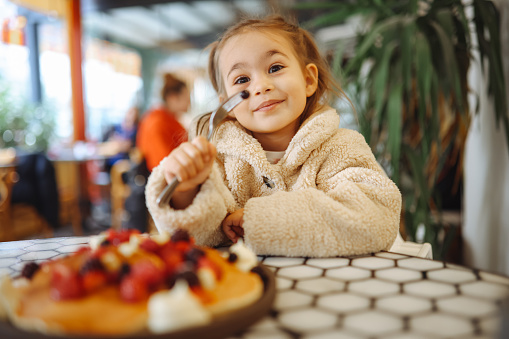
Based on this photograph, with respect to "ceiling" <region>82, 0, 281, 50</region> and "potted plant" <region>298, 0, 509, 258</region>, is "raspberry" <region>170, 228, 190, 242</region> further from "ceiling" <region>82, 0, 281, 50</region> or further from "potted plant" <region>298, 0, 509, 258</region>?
"ceiling" <region>82, 0, 281, 50</region>

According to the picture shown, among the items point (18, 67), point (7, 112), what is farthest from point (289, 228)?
point (18, 67)

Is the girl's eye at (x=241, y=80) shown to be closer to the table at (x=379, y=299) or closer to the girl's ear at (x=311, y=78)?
the girl's ear at (x=311, y=78)

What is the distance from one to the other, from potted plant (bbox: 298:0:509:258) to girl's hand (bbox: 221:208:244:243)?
933mm

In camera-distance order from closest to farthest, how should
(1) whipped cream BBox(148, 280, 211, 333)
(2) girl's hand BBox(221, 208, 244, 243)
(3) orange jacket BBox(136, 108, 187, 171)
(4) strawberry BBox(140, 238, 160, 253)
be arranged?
(1) whipped cream BBox(148, 280, 211, 333)
(4) strawberry BBox(140, 238, 160, 253)
(2) girl's hand BBox(221, 208, 244, 243)
(3) orange jacket BBox(136, 108, 187, 171)

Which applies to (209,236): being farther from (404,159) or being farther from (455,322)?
(404,159)

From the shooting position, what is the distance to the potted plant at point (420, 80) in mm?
1369

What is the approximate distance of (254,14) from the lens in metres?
1.17

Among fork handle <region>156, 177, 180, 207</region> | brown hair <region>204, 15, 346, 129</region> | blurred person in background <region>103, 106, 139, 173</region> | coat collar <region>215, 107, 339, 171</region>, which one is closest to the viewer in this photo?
fork handle <region>156, 177, 180, 207</region>

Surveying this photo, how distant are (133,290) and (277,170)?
57 cm

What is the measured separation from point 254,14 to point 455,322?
3.32 ft

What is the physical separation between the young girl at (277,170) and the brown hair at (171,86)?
208cm

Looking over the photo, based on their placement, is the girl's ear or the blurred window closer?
the girl's ear

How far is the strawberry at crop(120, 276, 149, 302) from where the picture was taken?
37cm

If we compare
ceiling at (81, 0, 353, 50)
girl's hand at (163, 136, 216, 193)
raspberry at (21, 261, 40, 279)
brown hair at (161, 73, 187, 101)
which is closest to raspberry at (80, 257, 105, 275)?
raspberry at (21, 261, 40, 279)
